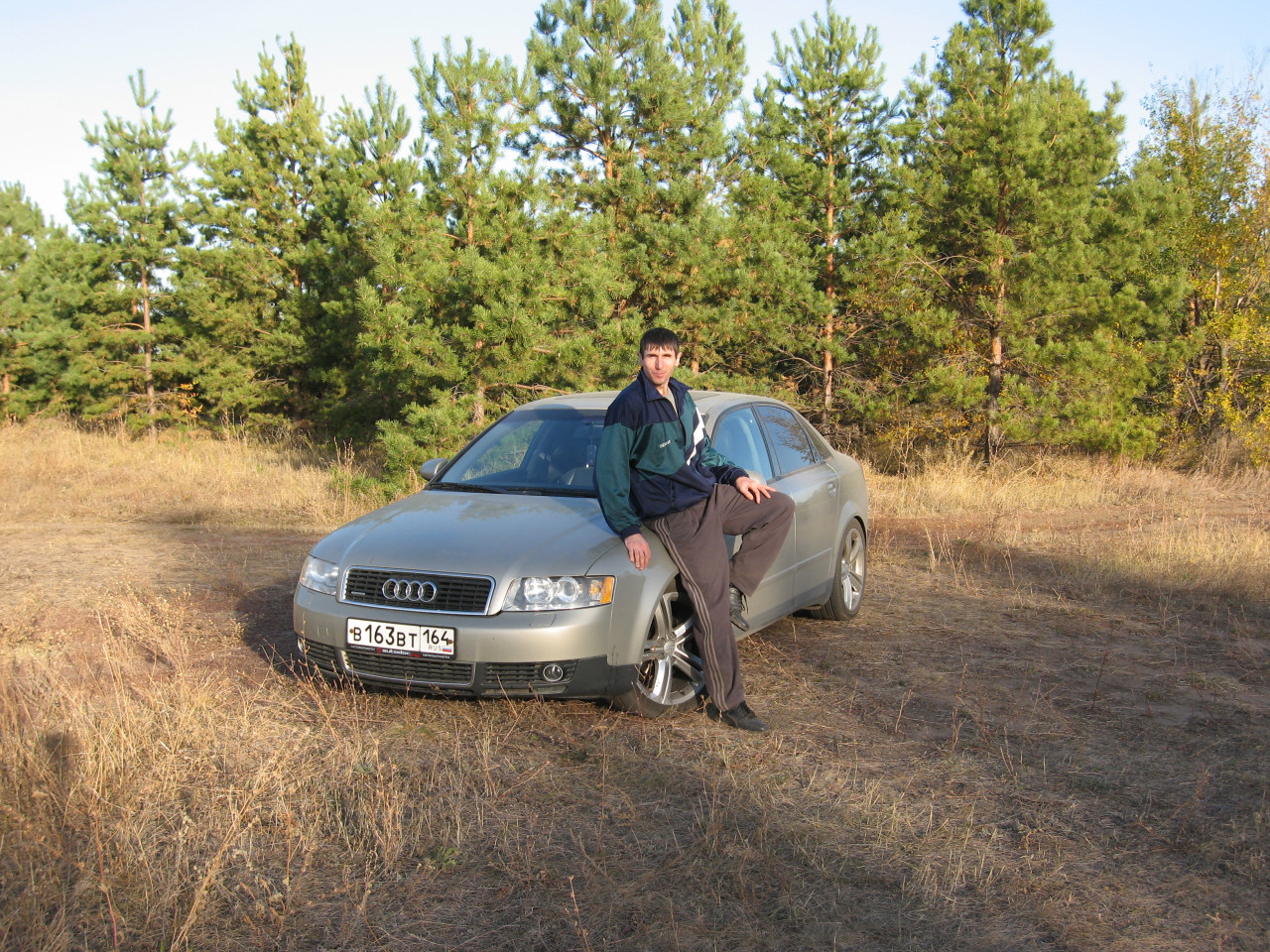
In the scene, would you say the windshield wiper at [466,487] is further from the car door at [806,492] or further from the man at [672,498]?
the car door at [806,492]

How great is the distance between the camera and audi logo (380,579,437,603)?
4465mm

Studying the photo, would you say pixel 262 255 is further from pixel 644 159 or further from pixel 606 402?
pixel 606 402

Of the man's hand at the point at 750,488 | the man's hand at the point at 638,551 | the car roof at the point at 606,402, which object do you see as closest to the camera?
the man's hand at the point at 638,551

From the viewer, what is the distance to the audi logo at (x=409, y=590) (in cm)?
446

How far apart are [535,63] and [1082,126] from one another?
9.15 meters

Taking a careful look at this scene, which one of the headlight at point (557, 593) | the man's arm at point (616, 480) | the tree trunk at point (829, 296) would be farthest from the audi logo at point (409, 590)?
the tree trunk at point (829, 296)

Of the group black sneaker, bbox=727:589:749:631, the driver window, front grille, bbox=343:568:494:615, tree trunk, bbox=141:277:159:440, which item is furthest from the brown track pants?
Result: tree trunk, bbox=141:277:159:440

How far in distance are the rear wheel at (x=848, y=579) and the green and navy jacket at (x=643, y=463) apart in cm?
227

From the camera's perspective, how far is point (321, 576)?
4809mm

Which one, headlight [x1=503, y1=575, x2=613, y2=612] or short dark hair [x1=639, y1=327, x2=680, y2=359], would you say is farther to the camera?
short dark hair [x1=639, y1=327, x2=680, y2=359]

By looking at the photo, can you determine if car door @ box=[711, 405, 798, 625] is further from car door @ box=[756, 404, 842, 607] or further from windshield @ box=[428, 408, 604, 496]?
windshield @ box=[428, 408, 604, 496]

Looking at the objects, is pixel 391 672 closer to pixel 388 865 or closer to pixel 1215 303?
pixel 388 865

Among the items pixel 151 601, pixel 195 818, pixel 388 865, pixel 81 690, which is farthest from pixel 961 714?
pixel 151 601

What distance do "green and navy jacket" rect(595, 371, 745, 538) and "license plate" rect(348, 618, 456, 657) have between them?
0.90 meters
